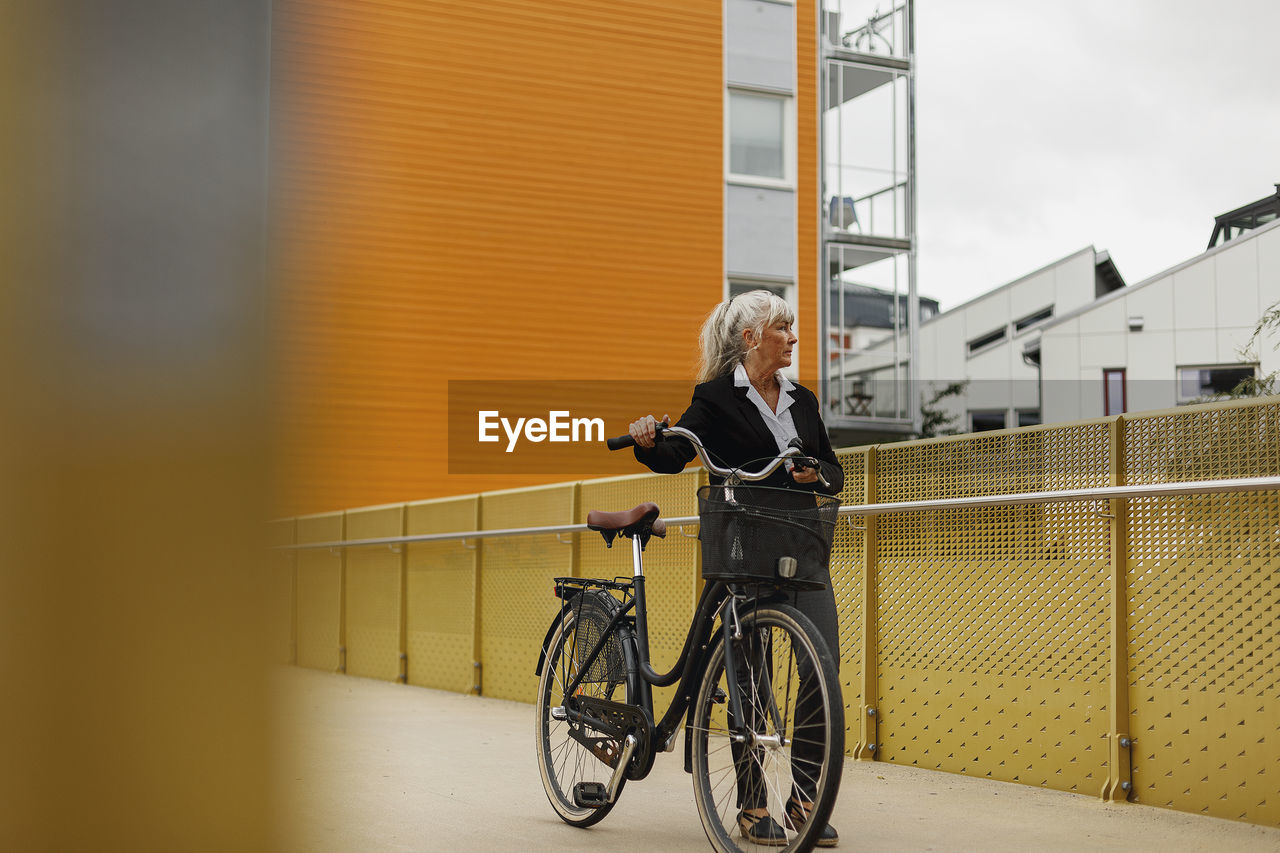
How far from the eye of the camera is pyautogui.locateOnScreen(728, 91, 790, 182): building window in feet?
72.5

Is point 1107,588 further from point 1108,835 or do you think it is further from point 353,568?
point 353,568

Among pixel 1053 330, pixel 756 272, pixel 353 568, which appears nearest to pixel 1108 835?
pixel 353 568

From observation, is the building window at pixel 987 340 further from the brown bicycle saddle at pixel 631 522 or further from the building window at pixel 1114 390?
the brown bicycle saddle at pixel 631 522

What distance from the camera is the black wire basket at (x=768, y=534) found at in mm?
3971

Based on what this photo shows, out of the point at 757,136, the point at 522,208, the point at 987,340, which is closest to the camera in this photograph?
the point at 522,208

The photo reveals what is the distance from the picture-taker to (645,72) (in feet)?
70.5

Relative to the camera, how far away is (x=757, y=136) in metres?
22.3

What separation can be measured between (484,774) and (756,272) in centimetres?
1625

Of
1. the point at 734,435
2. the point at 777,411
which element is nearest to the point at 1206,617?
the point at 777,411

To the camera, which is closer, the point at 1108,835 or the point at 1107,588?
the point at 1108,835

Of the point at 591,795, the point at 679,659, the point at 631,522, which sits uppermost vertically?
the point at 631,522

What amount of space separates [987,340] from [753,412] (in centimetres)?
4983

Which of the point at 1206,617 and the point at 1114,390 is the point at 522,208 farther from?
the point at 1114,390

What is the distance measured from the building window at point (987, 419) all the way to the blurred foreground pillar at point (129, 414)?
42430mm
